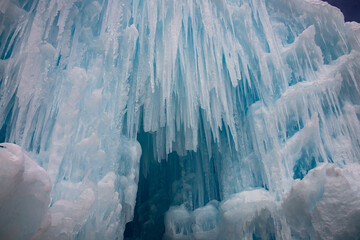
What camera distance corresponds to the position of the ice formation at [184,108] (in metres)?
3.35

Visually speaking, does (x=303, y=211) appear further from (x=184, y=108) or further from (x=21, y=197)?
(x=21, y=197)

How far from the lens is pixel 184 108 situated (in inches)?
203

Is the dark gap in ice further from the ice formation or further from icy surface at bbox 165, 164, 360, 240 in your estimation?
icy surface at bbox 165, 164, 360, 240

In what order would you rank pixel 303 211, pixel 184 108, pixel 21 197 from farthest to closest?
pixel 184 108 → pixel 303 211 → pixel 21 197

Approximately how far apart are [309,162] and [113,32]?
4.15 meters

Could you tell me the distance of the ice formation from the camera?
335 centimetres

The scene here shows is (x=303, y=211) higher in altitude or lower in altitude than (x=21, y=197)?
lower

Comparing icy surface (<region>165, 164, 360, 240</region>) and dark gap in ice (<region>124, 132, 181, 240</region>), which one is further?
dark gap in ice (<region>124, 132, 181, 240</region>)

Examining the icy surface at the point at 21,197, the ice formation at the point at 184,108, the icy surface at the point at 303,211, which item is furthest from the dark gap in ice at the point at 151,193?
the icy surface at the point at 21,197

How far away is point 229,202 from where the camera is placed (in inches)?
184

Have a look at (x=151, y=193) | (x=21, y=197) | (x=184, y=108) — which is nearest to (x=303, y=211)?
(x=184, y=108)

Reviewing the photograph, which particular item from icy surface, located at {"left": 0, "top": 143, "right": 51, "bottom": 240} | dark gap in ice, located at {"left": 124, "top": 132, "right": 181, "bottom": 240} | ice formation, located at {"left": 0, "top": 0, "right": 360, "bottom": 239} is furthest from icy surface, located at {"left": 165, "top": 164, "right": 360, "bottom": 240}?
icy surface, located at {"left": 0, "top": 143, "right": 51, "bottom": 240}

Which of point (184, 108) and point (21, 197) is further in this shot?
point (184, 108)

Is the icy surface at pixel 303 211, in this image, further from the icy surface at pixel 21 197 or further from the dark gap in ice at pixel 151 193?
the icy surface at pixel 21 197
